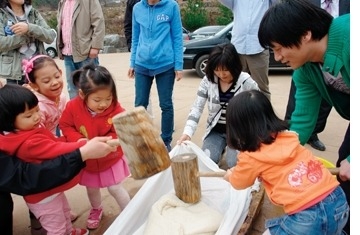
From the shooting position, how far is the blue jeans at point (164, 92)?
350 cm

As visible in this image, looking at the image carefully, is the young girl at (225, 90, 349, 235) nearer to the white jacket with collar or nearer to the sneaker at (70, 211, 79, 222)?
the white jacket with collar

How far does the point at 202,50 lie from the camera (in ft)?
25.3

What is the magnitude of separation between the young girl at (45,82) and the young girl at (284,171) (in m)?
1.17

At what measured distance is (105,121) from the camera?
7.75 ft

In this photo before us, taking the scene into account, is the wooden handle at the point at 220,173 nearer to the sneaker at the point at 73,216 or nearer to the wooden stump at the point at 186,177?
the wooden stump at the point at 186,177

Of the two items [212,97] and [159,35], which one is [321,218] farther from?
[159,35]

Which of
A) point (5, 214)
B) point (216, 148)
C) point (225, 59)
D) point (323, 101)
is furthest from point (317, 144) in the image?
point (5, 214)

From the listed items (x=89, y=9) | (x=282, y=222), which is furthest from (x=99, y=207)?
(x=89, y=9)

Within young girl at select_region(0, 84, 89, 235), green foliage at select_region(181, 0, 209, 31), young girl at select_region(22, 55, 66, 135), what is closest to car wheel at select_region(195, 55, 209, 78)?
young girl at select_region(22, 55, 66, 135)

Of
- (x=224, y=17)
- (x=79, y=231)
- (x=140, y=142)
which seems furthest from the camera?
(x=224, y=17)

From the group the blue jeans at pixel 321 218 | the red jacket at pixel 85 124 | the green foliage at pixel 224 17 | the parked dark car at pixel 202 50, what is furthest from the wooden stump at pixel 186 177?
the green foliage at pixel 224 17

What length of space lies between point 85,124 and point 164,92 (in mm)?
1288
